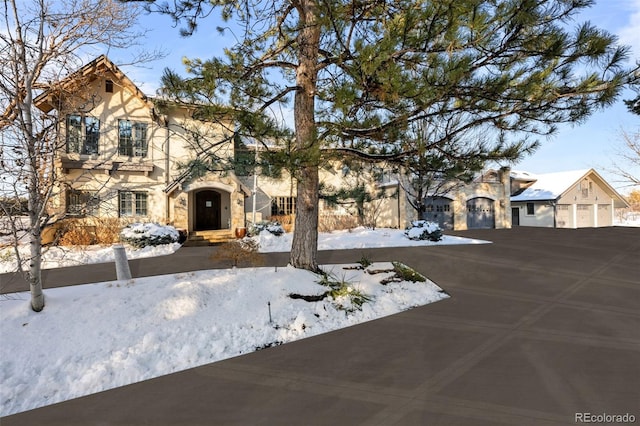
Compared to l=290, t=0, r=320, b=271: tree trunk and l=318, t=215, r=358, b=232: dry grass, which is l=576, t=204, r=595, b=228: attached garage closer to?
l=318, t=215, r=358, b=232: dry grass

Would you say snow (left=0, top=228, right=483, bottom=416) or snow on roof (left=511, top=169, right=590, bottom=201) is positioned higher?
snow on roof (left=511, top=169, right=590, bottom=201)

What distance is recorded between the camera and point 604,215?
95.7 feet

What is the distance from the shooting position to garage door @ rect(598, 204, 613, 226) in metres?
28.8

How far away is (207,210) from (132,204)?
349cm

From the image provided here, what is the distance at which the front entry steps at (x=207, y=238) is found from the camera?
13.5m

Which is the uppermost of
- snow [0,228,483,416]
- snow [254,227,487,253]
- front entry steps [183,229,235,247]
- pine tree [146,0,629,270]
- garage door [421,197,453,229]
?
pine tree [146,0,629,270]

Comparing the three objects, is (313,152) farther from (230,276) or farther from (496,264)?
(496,264)

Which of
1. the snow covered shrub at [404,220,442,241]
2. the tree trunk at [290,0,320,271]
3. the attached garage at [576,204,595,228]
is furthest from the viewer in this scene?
the attached garage at [576,204,595,228]

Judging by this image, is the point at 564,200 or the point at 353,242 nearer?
the point at 353,242

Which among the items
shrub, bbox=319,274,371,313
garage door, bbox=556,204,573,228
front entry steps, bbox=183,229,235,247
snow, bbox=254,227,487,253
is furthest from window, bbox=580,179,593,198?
shrub, bbox=319,274,371,313

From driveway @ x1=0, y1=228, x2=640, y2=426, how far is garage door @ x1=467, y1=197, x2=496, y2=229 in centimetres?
1702

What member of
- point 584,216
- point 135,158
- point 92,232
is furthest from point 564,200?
point 92,232

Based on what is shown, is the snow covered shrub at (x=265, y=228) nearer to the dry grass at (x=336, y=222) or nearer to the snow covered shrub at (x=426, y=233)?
the dry grass at (x=336, y=222)

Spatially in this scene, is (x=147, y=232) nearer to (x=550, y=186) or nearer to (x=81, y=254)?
(x=81, y=254)
